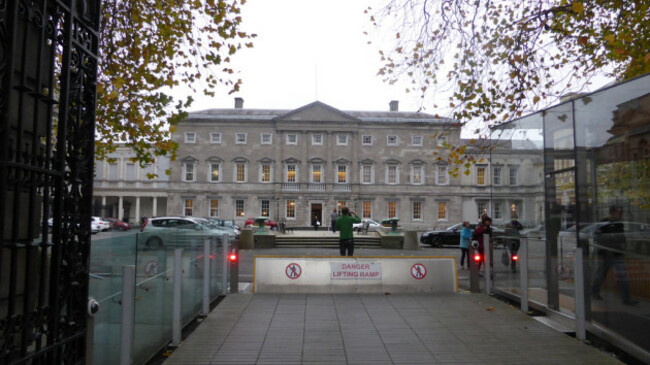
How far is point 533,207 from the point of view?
9883 mm

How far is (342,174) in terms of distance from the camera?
201 ft

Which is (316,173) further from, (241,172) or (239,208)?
(239,208)

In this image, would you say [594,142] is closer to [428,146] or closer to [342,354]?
[342,354]

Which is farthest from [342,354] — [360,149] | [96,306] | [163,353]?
[360,149]

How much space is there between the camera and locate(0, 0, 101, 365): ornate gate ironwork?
278cm

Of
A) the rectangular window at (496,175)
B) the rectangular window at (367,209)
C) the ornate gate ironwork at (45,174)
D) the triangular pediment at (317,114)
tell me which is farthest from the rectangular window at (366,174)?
the ornate gate ironwork at (45,174)

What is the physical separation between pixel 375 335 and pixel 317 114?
55.2 m

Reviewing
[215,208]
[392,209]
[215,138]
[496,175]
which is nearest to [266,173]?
[215,208]

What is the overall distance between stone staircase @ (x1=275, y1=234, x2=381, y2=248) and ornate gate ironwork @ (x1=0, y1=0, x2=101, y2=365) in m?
25.6

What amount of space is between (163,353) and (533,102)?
31.1 feet

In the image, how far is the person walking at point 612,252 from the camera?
6.59 meters

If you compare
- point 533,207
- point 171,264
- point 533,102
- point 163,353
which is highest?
point 533,102

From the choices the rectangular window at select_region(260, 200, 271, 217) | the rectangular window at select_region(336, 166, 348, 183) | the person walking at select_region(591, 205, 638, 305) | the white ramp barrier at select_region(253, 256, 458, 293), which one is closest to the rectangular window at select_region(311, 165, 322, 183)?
the rectangular window at select_region(336, 166, 348, 183)

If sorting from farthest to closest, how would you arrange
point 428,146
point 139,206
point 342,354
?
point 139,206 → point 428,146 → point 342,354
